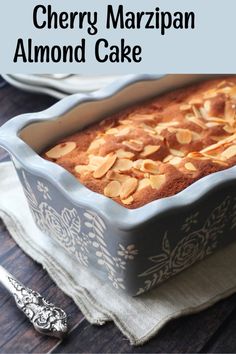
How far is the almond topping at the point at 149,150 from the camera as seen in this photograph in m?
0.75

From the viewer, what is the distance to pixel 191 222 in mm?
646

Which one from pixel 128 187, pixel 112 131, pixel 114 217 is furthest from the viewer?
pixel 112 131

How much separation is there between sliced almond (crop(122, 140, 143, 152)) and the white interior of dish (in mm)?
96

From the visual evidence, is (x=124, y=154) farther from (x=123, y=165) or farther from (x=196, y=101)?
(x=196, y=101)

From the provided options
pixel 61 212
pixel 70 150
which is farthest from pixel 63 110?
pixel 61 212

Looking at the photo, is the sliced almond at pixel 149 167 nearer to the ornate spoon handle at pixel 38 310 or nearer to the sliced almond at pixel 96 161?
the sliced almond at pixel 96 161

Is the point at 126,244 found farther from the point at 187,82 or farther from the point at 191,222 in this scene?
the point at 187,82

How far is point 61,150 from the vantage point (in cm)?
Result: 78

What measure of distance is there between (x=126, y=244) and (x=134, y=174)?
13cm

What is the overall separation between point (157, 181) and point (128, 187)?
0.04 meters

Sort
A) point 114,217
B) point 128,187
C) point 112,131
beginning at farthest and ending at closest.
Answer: point 112,131 → point 128,187 → point 114,217

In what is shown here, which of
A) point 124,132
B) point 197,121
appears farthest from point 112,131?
point 197,121

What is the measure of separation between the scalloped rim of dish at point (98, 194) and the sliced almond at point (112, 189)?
0.19ft

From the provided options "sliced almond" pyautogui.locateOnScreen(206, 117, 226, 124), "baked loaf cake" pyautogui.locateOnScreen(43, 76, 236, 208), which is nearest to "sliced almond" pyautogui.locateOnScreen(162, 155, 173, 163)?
"baked loaf cake" pyautogui.locateOnScreen(43, 76, 236, 208)
